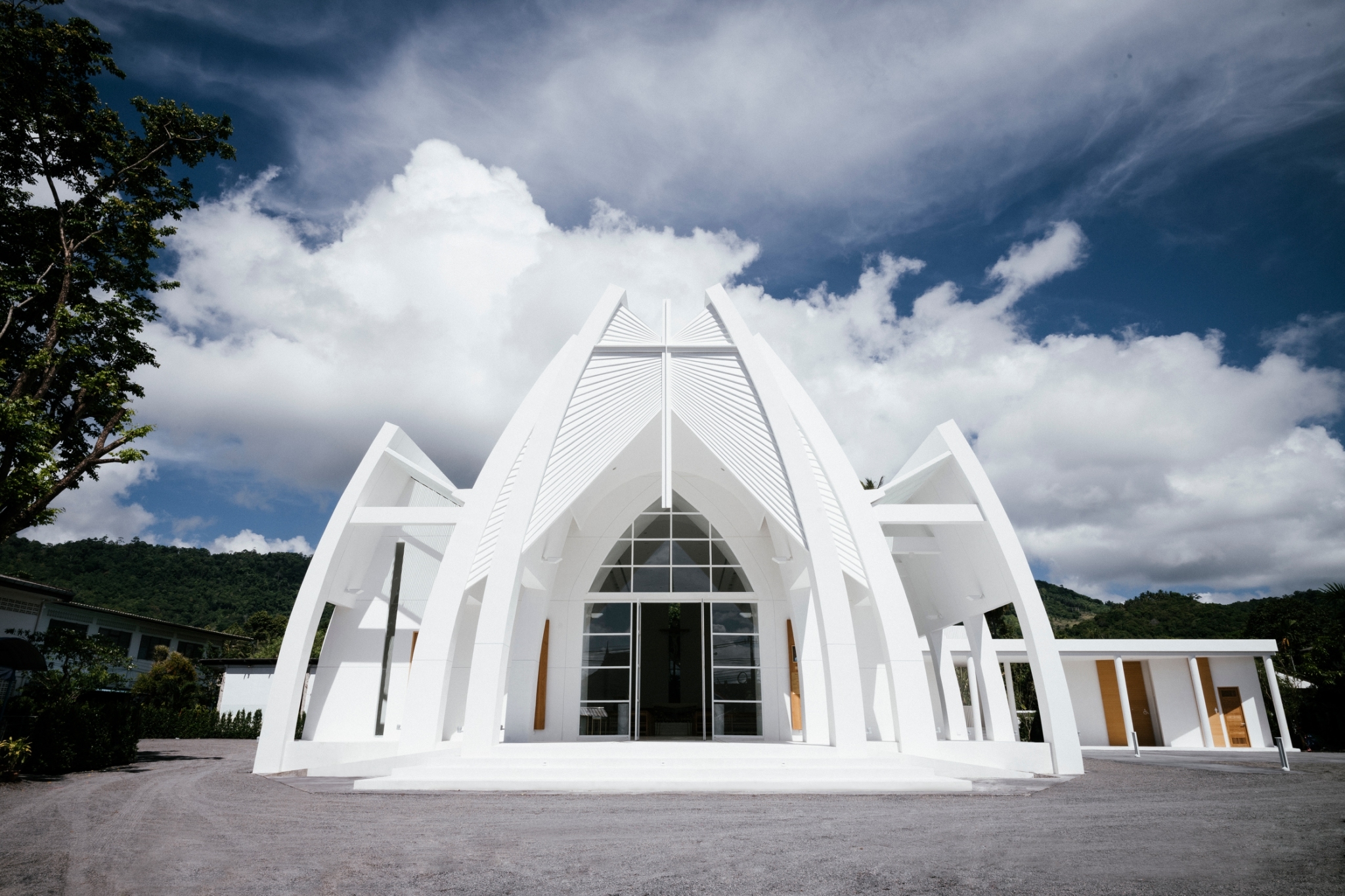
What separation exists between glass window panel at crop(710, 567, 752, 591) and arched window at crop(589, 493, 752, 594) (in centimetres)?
2

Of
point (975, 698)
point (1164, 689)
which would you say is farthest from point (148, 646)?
point (1164, 689)

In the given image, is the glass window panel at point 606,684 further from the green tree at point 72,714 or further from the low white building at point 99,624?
the low white building at point 99,624

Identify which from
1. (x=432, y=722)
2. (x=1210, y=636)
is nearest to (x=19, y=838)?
(x=432, y=722)

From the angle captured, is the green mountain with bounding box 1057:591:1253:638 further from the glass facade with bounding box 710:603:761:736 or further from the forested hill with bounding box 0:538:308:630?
the forested hill with bounding box 0:538:308:630

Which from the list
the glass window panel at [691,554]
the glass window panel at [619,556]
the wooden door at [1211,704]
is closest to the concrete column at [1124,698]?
the wooden door at [1211,704]

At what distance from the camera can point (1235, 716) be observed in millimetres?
23094

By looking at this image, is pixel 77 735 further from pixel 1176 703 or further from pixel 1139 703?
pixel 1176 703

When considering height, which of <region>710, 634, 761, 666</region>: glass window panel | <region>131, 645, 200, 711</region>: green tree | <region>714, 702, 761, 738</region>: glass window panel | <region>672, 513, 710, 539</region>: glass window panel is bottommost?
<region>714, 702, 761, 738</region>: glass window panel

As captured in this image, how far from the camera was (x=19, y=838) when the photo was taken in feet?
22.0

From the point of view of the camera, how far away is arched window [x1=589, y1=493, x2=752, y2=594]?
19.5m

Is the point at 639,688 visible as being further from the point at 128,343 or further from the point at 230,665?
the point at 230,665

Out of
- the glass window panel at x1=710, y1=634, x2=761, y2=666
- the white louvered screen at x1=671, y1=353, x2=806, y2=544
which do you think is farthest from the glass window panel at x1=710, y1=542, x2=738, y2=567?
the white louvered screen at x1=671, y1=353, x2=806, y2=544

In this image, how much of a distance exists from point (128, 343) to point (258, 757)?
8.65m

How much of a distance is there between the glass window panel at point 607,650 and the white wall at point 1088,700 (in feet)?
50.9
